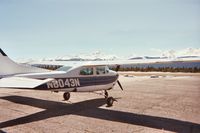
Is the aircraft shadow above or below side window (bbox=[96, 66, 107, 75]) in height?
below

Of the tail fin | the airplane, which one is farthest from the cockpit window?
the tail fin

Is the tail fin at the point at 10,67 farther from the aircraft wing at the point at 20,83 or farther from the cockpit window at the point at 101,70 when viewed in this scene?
the cockpit window at the point at 101,70

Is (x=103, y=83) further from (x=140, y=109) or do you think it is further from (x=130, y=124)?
(x=130, y=124)

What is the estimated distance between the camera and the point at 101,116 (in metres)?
10.7

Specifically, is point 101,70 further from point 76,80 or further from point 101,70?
point 76,80

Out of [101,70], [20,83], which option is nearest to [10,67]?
[20,83]

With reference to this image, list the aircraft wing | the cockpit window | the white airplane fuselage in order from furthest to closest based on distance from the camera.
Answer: the cockpit window < the white airplane fuselage < the aircraft wing

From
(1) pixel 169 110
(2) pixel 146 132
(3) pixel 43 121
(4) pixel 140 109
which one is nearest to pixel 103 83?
(4) pixel 140 109

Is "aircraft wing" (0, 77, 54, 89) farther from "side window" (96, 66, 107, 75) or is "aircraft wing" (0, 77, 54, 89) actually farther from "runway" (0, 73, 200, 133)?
"side window" (96, 66, 107, 75)

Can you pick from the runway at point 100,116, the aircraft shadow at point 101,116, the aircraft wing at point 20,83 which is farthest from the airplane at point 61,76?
the runway at point 100,116

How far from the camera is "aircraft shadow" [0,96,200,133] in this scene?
911cm

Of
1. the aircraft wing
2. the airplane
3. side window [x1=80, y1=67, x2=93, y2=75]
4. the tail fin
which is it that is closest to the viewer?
the aircraft wing

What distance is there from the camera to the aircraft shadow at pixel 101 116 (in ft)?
29.9

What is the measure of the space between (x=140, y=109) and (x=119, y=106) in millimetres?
1343
